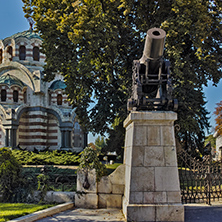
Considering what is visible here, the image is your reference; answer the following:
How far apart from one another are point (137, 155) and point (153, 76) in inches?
86.1

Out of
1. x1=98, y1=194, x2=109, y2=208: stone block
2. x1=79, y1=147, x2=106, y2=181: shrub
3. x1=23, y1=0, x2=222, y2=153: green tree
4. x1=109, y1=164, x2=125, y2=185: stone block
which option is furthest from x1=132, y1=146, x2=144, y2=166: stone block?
x1=23, y1=0, x2=222, y2=153: green tree

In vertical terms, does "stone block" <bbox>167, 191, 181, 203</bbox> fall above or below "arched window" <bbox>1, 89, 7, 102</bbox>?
below

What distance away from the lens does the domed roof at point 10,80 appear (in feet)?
95.8

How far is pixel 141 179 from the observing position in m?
6.75

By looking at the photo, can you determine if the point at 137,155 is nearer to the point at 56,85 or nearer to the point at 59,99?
the point at 59,99

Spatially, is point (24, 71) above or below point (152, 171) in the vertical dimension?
above

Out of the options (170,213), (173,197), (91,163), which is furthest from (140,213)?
(91,163)

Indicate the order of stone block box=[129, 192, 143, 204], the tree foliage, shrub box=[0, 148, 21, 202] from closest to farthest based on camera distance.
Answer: stone block box=[129, 192, 143, 204]
shrub box=[0, 148, 21, 202]
the tree foliage

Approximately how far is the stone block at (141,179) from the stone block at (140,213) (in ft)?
1.29

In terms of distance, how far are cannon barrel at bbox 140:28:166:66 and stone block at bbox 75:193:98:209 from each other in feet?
14.0

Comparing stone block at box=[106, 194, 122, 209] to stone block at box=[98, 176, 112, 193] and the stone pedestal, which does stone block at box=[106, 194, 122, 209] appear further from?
the stone pedestal

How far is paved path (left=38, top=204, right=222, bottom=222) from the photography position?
275 inches

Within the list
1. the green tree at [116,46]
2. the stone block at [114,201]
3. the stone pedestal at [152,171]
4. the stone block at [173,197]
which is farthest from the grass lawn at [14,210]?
the green tree at [116,46]

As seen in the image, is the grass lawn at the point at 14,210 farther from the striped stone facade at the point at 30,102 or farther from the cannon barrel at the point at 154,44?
the striped stone facade at the point at 30,102
